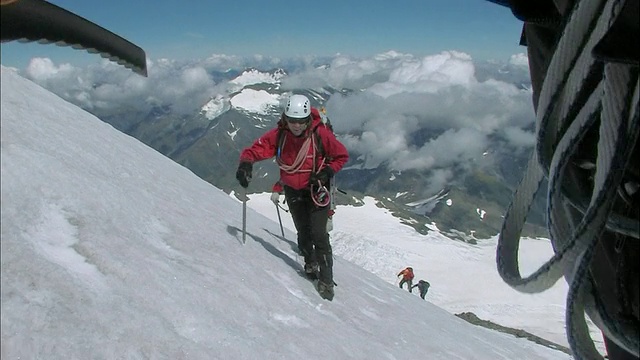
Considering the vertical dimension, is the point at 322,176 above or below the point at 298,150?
below

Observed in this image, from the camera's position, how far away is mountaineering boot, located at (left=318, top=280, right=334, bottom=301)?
774 centimetres

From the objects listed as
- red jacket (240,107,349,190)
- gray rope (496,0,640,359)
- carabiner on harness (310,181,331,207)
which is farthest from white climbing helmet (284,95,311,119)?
gray rope (496,0,640,359)

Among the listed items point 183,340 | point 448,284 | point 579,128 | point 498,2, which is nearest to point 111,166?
point 183,340

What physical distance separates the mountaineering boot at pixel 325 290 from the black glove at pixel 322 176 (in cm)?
163

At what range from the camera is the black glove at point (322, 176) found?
7.44 metres

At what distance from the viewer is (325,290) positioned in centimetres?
777

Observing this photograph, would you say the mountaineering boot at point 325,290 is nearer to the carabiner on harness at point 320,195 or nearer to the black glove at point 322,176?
the carabiner on harness at point 320,195

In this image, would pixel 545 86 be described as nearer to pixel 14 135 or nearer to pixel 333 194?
pixel 14 135

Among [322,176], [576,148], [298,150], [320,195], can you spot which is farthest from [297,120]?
[576,148]

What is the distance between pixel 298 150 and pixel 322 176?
1.75ft

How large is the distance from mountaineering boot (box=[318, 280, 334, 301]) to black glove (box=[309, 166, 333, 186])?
1628mm

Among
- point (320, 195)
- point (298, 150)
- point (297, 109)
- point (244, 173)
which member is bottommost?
point (320, 195)

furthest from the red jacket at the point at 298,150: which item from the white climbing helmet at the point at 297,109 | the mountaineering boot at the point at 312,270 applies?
the mountaineering boot at the point at 312,270

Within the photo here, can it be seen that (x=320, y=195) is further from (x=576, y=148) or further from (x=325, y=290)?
(x=576, y=148)
